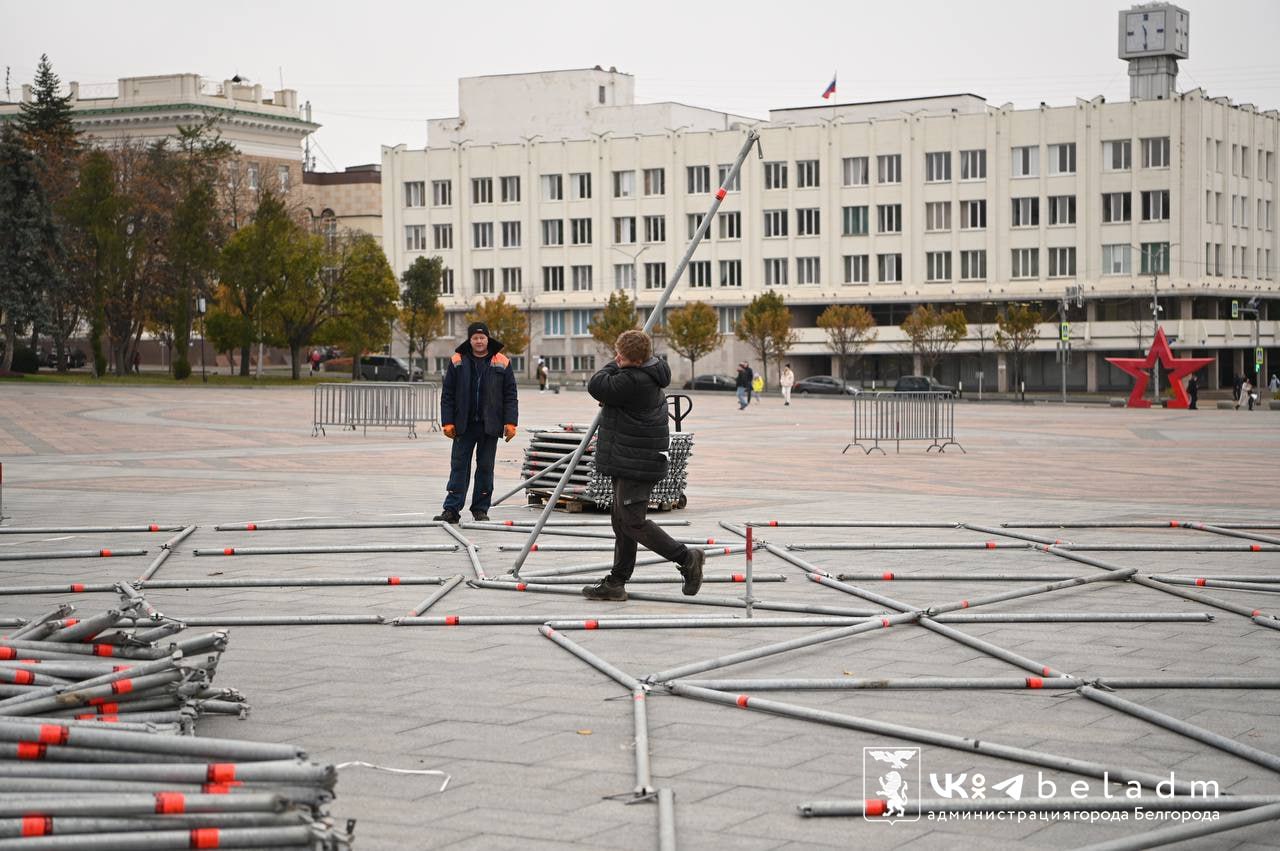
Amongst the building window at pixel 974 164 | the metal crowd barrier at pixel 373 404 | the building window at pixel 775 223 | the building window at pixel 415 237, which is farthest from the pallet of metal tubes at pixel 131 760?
the building window at pixel 415 237

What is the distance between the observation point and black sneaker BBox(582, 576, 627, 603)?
34.3 feet

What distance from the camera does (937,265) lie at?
90875mm

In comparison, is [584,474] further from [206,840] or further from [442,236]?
[442,236]

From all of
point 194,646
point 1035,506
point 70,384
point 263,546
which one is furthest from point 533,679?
point 70,384

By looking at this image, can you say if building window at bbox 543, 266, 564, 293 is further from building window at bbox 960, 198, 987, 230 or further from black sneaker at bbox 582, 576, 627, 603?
black sneaker at bbox 582, 576, 627, 603

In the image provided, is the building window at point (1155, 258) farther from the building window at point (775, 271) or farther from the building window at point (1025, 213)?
the building window at point (775, 271)

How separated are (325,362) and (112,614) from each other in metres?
101

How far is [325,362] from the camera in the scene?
106 m

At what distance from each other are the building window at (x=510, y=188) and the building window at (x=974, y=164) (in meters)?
29.6

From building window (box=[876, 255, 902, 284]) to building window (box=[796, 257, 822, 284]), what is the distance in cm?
370

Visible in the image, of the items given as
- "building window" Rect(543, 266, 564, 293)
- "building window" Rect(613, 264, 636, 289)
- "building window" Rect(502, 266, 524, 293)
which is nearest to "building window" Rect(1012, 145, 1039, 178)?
"building window" Rect(613, 264, 636, 289)

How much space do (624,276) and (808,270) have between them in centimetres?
1235

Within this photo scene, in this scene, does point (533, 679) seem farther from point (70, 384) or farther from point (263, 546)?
point (70, 384)

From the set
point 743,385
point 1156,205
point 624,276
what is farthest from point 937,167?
point 743,385
